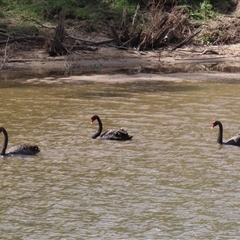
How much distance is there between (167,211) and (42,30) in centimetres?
1849

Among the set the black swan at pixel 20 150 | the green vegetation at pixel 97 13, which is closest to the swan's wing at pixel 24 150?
the black swan at pixel 20 150

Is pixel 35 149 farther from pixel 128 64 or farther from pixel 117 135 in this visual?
pixel 128 64

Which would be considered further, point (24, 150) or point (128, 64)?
point (128, 64)

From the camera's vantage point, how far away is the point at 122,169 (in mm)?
12984

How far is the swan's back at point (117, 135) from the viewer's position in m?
14.9

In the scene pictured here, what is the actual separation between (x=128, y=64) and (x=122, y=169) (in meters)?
13.7

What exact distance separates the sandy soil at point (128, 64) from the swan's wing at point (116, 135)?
808 centimetres

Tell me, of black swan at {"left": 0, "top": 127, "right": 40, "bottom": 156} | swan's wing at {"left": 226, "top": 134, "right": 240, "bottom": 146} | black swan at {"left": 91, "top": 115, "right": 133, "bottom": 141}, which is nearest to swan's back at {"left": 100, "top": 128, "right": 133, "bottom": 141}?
black swan at {"left": 91, "top": 115, "right": 133, "bottom": 141}

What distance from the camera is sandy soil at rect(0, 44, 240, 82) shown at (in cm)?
2413

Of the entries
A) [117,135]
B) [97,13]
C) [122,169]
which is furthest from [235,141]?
[97,13]

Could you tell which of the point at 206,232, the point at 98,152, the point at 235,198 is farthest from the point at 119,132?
the point at 206,232

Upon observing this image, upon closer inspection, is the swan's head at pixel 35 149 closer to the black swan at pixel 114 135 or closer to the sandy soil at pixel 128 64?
the black swan at pixel 114 135

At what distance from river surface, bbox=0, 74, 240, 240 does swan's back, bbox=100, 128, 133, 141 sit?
0.12 m

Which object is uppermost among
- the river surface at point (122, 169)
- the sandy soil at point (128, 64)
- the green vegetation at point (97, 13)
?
the green vegetation at point (97, 13)
